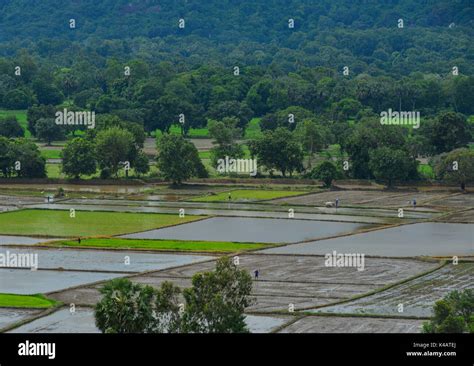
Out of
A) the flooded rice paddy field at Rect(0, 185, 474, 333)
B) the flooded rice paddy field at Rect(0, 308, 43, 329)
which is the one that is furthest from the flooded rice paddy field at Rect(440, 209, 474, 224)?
the flooded rice paddy field at Rect(0, 308, 43, 329)

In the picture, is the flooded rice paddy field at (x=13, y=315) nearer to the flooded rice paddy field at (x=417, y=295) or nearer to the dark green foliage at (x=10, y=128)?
the flooded rice paddy field at (x=417, y=295)

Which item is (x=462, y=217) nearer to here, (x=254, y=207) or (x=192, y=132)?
(x=254, y=207)

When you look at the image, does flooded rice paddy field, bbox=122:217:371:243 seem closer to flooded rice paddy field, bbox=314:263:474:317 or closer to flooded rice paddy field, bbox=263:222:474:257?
flooded rice paddy field, bbox=263:222:474:257

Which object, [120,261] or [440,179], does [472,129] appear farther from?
[120,261]

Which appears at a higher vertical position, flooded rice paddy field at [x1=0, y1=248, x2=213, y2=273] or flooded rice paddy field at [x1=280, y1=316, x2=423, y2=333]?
flooded rice paddy field at [x1=0, y1=248, x2=213, y2=273]

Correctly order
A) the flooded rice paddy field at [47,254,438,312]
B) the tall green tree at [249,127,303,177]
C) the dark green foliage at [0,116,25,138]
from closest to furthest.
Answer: the flooded rice paddy field at [47,254,438,312]
the tall green tree at [249,127,303,177]
the dark green foliage at [0,116,25,138]

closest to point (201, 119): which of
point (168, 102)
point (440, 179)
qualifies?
point (168, 102)
